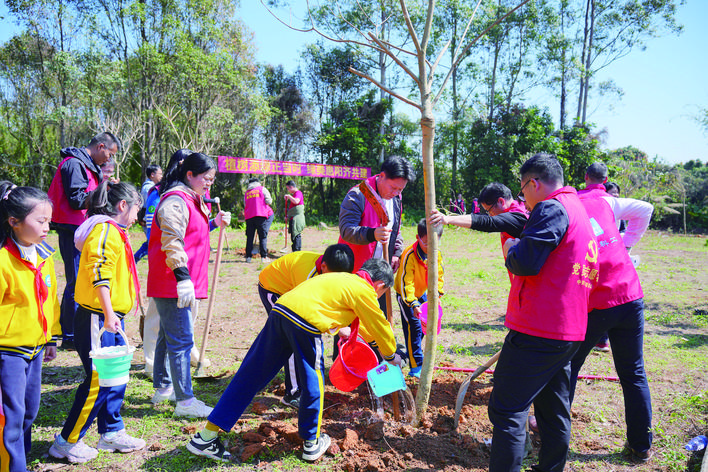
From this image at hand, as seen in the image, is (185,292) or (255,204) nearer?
(185,292)

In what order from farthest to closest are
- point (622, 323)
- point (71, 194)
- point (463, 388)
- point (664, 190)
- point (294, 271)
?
point (664, 190) < point (71, 194) < point (294, 271) < point (463, 388) < point (622, 323)

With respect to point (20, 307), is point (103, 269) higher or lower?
higher

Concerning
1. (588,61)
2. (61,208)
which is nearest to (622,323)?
(61,208)

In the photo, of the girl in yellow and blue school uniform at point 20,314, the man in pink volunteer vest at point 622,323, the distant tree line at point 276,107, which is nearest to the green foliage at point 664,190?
the distant tree line at point 276,107

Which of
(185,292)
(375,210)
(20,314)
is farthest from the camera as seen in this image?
(375,210)

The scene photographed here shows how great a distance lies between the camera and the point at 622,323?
2770mm

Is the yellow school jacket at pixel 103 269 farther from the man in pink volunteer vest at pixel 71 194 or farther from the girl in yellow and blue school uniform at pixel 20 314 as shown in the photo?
the man in pink volunteer vest at pixel 71 194

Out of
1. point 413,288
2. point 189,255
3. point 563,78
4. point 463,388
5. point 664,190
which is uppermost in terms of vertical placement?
point 563,78

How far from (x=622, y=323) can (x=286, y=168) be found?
1676cm

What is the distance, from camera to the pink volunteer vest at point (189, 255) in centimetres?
312

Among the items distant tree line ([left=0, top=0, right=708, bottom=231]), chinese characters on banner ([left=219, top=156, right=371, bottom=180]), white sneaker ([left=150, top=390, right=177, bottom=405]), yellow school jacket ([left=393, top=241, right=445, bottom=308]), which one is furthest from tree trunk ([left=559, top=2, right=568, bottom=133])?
white sneaker ([left=150, top=390, right=177, bottom=405])

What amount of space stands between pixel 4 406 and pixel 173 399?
1489 millimetres

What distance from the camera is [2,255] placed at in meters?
2.20

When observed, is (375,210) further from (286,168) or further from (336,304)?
(286,168)
